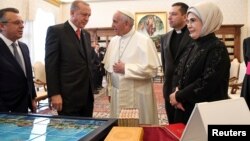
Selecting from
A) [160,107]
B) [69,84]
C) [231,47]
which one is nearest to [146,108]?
[69,84]

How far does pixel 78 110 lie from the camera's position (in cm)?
280

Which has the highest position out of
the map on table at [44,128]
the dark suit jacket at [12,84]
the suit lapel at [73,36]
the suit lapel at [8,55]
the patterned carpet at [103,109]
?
the suit lapel at [73,36]

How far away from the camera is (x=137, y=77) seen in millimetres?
3238

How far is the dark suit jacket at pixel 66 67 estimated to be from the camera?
2.68 meters

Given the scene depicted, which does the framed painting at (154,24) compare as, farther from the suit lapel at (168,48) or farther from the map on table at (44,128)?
the map on table at (44,128)

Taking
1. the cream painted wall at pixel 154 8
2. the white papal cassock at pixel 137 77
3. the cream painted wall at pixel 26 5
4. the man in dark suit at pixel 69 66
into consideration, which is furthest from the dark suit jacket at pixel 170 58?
the cream painted wall at pixel 154 8

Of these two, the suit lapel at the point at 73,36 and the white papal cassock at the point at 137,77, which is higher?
the suit lapel at the point at 73,36

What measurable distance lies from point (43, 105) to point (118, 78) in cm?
440

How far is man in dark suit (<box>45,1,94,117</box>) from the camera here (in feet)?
8.78

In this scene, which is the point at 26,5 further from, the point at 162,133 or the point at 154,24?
the point at 162,133

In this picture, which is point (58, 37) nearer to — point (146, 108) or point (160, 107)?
point (146, 108)

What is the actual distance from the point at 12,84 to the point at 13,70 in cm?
13

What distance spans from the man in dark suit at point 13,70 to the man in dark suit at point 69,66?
0.84ft

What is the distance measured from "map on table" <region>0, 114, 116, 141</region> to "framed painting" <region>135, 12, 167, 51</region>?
10.8 metres
